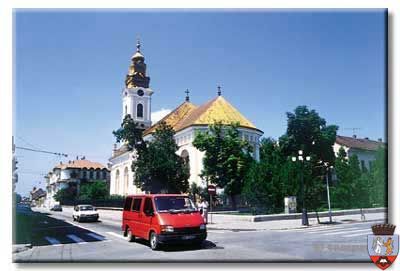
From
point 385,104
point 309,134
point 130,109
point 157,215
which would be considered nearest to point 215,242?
point 157,215

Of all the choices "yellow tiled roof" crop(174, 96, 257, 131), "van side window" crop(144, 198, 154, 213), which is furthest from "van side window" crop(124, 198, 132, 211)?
"yellow tiled roof" crop(174, 96, 257, 131)

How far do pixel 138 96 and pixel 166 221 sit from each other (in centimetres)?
5898

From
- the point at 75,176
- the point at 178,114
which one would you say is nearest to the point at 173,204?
the point at 178,114

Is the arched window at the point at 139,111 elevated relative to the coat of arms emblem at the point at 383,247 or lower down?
elevated

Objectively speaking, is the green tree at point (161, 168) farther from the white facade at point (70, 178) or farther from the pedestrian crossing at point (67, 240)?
the white facade at point (70, 178)

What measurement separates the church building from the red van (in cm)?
2236

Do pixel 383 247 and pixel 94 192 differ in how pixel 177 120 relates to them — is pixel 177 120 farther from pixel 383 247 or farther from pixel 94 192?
pixel 383 247

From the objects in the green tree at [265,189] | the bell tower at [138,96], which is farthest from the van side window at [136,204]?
the bell tower at [138,96]

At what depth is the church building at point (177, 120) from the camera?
49031mm

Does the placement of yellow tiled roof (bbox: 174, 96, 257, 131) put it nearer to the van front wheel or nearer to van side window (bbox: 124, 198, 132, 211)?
van side window (bbox: 124, 198, 132, 211)

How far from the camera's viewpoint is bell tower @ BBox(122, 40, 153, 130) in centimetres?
6900

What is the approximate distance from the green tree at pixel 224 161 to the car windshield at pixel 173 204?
72.9ft
